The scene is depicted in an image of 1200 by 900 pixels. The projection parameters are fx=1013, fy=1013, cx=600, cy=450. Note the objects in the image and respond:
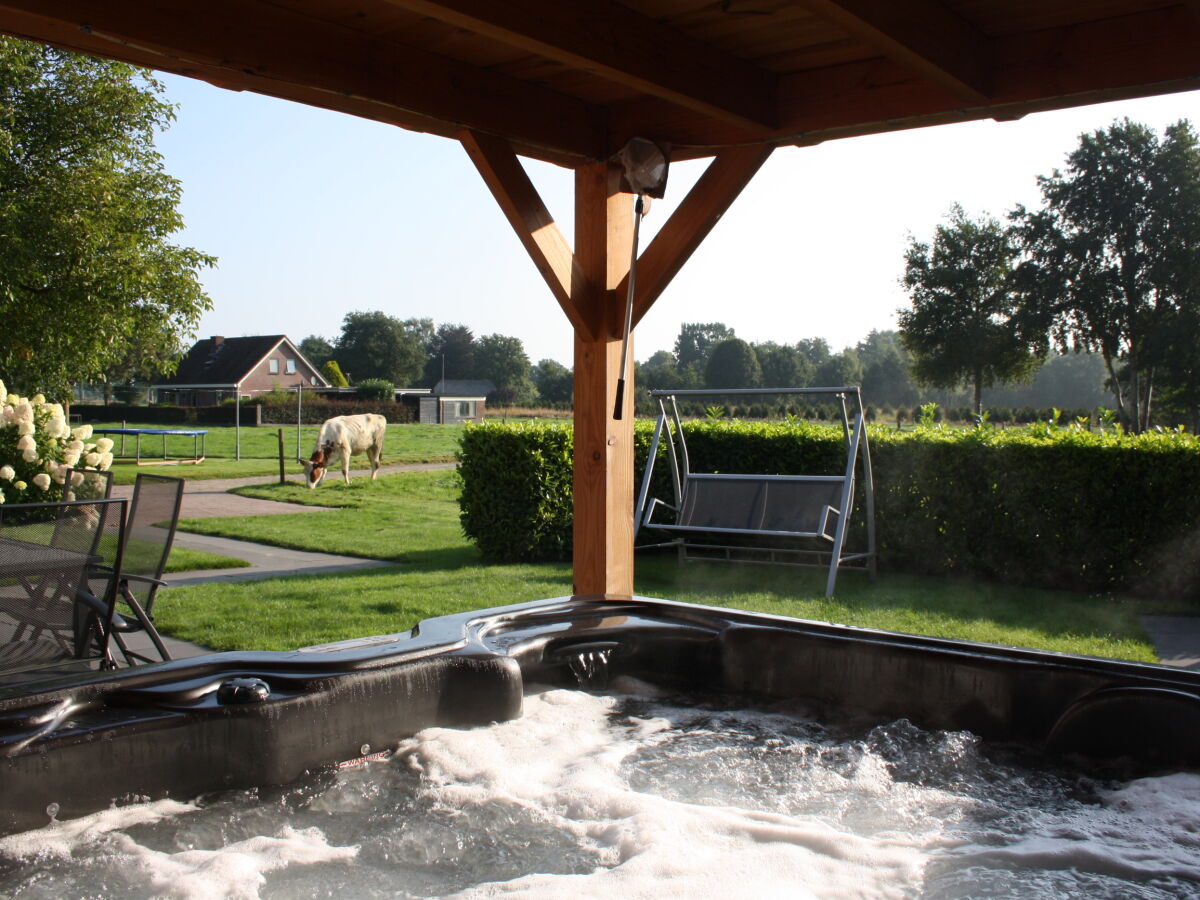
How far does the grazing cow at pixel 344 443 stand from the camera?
1202cm

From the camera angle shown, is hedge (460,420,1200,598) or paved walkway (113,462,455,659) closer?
hedge (460,420,1200,598)

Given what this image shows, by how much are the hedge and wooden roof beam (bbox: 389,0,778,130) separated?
132 inches

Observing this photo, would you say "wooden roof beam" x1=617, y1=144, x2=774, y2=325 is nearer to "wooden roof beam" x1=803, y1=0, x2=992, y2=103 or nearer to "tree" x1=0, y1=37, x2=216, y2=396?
"wooden roof beam" x1=803, y1=0, x2=992, y2=103

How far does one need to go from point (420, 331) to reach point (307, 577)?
79115 mm

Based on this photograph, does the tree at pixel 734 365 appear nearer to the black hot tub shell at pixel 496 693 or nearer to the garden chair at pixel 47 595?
the black hot tub shell at pixel 496 693

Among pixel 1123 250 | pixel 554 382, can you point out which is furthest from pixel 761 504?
pixel 554 382

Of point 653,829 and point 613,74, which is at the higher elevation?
point 613,74

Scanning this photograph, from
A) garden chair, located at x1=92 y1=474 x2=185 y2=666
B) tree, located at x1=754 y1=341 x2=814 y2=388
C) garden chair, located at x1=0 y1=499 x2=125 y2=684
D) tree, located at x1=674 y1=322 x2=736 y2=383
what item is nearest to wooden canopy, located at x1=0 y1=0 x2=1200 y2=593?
garden chair, located at x1=0 y1=499 x2=125 y2=684

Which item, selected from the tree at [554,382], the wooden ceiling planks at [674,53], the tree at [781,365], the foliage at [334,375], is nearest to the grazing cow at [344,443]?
the wooden ceiling planks at [674,53]

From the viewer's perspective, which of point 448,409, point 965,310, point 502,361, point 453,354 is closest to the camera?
point 448,409

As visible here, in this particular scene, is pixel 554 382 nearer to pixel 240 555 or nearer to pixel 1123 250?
pixel 1123 250

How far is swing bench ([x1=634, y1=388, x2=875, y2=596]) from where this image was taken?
5898mm

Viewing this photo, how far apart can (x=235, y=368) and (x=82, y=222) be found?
3078 centimetres

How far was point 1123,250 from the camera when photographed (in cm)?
3703
